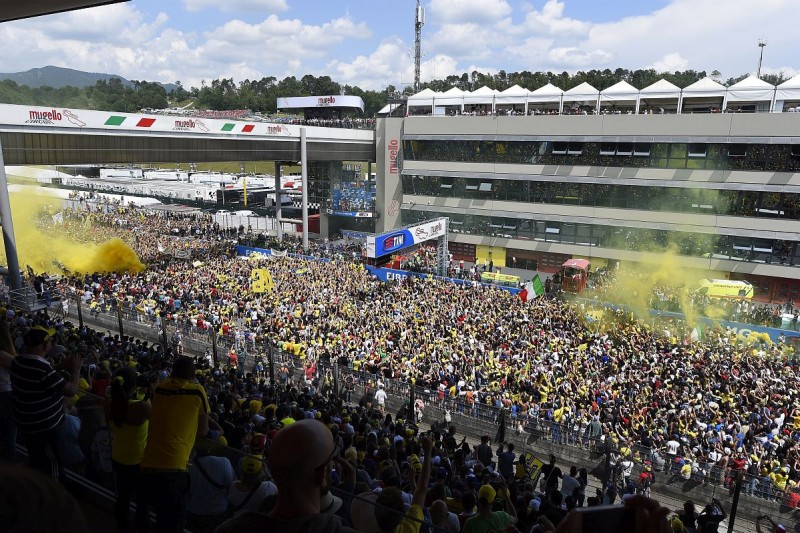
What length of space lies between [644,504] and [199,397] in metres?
2.98

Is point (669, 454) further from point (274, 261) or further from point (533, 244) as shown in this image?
point (533, 244)

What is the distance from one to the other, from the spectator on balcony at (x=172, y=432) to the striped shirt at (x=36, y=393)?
3.45ft

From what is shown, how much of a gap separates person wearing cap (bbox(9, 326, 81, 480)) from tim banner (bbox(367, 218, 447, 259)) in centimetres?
2227

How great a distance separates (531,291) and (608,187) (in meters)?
12.0

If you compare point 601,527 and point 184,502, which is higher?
point 601,527

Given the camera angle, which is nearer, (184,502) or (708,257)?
(184,502)

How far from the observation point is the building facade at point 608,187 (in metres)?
29.7

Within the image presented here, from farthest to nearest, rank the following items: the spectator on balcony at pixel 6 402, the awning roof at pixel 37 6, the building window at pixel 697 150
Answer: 1. the building window at pixel 697 150
2. the awning roof at pixel 37 6
3. the spectator on balcony at pixel 6 402

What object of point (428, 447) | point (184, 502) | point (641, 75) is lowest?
point (184, 502)

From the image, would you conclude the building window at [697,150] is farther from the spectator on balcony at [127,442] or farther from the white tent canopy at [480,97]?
the spectator on balcony at [127,442]

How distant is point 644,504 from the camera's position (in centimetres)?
161

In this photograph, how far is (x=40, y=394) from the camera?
4152mm

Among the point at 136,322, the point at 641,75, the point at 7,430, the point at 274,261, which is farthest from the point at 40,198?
the point at 641,75

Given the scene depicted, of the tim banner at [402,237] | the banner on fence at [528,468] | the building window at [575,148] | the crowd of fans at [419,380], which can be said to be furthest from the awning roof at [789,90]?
the banner on fence at [528,468]
